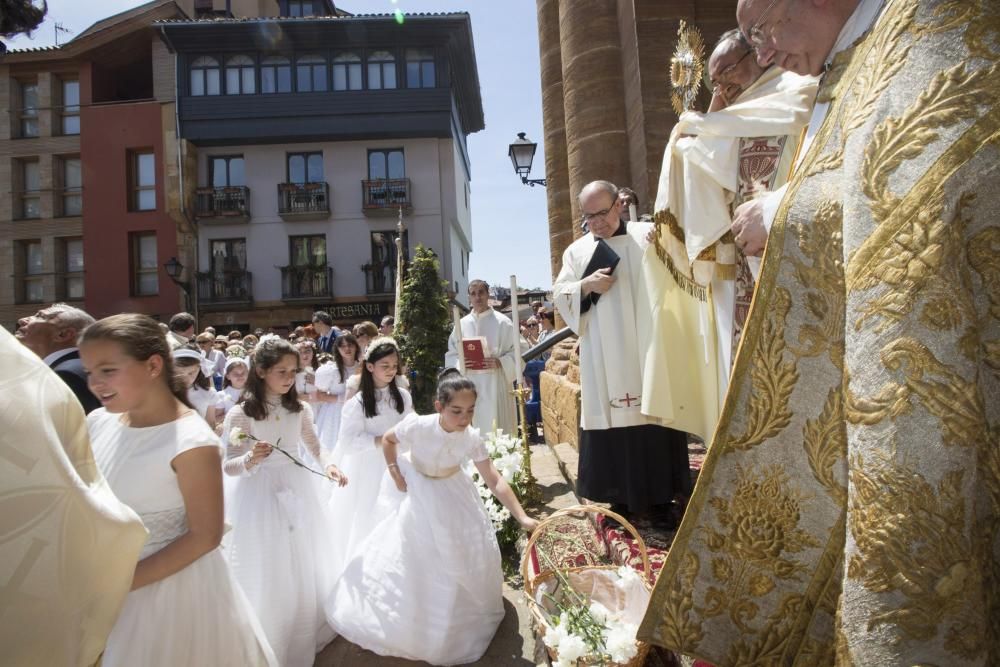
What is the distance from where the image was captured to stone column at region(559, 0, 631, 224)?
21.0 ft

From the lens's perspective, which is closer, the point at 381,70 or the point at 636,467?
the point at 636,467

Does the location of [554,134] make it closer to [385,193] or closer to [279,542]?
[279,542]

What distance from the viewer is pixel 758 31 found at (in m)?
1.46

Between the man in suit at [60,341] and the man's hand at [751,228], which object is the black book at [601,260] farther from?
the man in suit at [60,341]

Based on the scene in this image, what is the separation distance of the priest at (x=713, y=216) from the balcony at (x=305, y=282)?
20.5 metres

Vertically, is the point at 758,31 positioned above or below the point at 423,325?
above

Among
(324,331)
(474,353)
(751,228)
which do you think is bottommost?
(474,353)

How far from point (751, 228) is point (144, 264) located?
2477 cm

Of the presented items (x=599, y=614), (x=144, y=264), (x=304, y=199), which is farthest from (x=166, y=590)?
(x=144, y=264)

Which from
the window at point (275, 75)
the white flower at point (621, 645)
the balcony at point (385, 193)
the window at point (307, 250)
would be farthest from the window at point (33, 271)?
the white flower at point (621, 645)

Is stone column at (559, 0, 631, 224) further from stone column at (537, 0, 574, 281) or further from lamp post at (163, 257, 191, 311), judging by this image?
lamp post at (163, 257, 191, 311)

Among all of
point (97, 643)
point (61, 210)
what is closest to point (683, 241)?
point (97, 643)

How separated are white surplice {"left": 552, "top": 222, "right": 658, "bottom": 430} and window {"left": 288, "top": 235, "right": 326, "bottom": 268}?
67.8ft

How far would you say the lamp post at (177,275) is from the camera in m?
Result: 18.9
